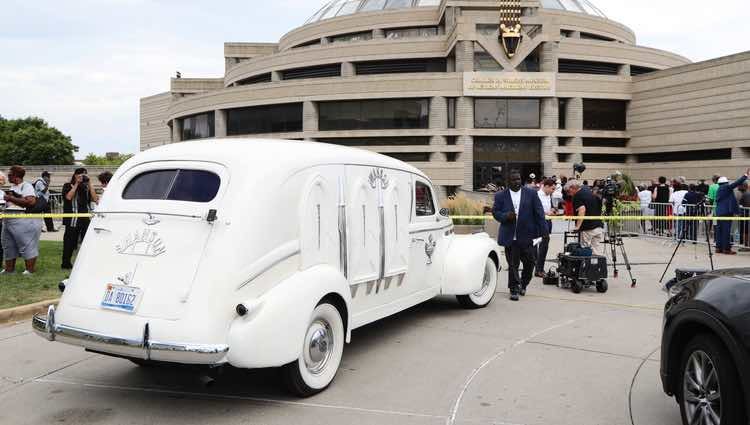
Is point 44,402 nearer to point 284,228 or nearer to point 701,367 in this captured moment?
point 284,228

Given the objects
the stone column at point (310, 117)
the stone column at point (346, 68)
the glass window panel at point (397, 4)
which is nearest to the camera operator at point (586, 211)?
the stone column at point (310, 117)

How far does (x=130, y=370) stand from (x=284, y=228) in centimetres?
211

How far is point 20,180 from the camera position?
32.2 feet

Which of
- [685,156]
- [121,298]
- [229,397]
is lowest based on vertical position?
[229,397]

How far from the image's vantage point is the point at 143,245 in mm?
4523

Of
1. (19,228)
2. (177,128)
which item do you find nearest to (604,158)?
(177,128)

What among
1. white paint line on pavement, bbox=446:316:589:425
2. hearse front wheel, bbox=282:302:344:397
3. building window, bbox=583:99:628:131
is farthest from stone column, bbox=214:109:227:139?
hearse front wheel, bbox=282:302:344:397

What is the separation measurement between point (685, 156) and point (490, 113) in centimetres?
1391

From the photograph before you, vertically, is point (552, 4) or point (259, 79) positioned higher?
point (552, 4)

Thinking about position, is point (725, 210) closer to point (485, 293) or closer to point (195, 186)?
point (485, 293)

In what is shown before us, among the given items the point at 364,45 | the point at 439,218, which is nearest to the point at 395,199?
the point at 439,218

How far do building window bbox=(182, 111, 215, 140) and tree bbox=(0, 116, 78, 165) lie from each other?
144 feet

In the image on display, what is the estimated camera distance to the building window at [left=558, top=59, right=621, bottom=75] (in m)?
45.3

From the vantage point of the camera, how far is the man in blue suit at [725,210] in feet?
46.3
